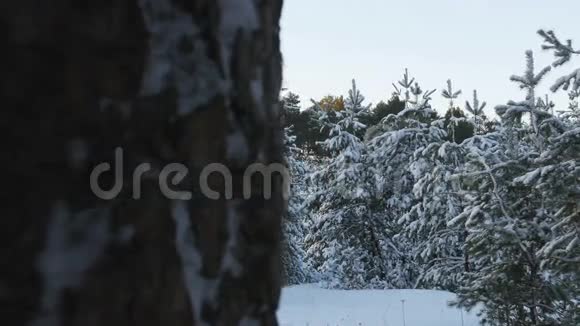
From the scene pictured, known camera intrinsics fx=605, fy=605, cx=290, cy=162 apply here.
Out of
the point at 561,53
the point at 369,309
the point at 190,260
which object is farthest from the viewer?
the point at 369,309

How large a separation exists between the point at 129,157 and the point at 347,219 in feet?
Answer: 56.5

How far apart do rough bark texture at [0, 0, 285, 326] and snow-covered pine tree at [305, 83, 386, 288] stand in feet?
51.9

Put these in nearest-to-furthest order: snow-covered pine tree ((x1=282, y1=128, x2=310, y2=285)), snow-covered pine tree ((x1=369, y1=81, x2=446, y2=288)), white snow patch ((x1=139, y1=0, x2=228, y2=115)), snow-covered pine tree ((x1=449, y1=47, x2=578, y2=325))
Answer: white snow patch ((x1=139, y1=0, x2=228, y2=115)) < snow-covered pine tree ((x1=449, y1=47, x2=578, y2=325)) < snow-covered pine tree ((x1=369, y1=81, x2=446, y2=288)) < snow-covered pine tree ((x1=282, y1=128, x2=310, y2=285))

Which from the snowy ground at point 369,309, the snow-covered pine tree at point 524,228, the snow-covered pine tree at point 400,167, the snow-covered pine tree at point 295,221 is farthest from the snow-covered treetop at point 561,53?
the snow-covered pine tree at point 295,221

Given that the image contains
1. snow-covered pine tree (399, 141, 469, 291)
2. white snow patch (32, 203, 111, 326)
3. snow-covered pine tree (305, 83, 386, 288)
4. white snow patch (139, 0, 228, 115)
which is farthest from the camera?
snow-covered pine tree (305, 83, 386, 288)

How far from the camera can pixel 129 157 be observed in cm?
95

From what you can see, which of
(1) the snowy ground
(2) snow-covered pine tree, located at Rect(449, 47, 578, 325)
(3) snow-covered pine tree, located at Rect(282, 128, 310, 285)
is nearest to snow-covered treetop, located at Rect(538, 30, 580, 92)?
(2) snow-covered pine tree, located at Rect(449, 47, 578, 325)

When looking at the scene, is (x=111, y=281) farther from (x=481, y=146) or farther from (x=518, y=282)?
(x=481, y=146)

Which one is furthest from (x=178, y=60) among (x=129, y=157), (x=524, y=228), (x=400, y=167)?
(x=400, y=167)

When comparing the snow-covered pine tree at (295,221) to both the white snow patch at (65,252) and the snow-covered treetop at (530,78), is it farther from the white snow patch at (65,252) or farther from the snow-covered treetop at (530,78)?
the white snow patch at (65,252)

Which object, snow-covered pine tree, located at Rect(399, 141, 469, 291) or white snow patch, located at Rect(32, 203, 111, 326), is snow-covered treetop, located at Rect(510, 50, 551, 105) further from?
white snow patch, located at Rect(32, 203, 111, 326)

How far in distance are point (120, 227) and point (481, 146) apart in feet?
45.5

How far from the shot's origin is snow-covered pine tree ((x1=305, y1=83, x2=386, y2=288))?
1709cm

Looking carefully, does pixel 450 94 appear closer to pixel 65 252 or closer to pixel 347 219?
pixel 347 219
